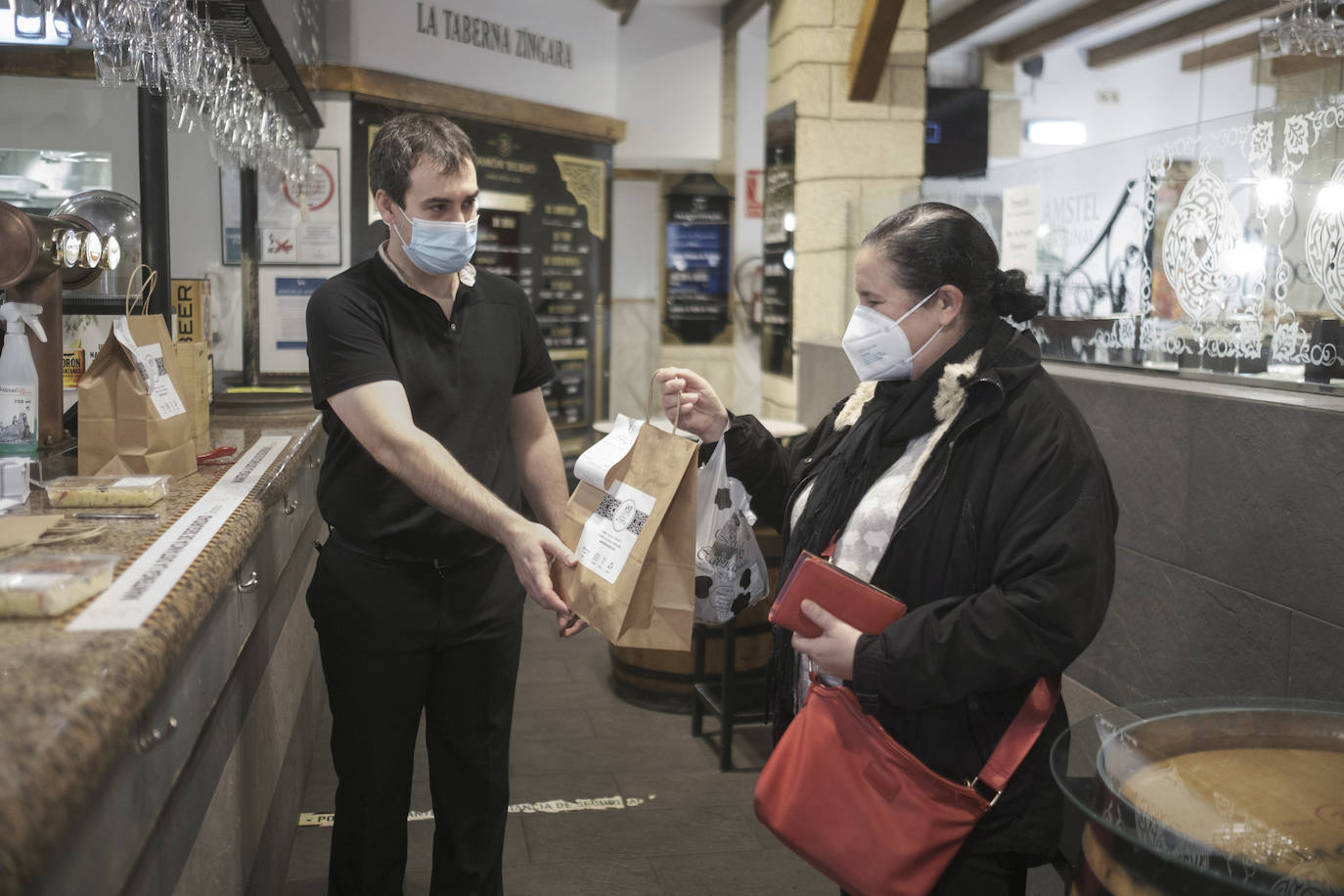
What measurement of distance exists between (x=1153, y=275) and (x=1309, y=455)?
103 cm

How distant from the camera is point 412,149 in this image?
226cm

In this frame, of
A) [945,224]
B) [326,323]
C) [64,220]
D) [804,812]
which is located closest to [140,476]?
[326,323]

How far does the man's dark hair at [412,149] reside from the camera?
88.7 inches

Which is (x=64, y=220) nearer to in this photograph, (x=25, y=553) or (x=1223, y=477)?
(x=25, y=553)

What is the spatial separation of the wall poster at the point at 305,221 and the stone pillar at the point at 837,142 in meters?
2.64

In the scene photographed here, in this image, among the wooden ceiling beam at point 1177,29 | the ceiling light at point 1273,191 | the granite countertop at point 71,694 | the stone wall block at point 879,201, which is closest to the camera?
the granite countertop at point 71,694

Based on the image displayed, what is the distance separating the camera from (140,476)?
2270 mm

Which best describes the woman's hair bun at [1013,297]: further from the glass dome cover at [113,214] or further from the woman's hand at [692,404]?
the glass dome cover at [113,214]

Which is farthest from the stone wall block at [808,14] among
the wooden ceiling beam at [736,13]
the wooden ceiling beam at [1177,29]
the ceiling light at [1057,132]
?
the ceiling light at [1057,132]

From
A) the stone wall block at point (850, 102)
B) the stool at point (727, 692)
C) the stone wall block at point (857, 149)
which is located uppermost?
the stone wall block at point (850, 102)

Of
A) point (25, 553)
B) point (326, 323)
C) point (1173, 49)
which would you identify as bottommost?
point (25, 553)

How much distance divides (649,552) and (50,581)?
0.94 meters

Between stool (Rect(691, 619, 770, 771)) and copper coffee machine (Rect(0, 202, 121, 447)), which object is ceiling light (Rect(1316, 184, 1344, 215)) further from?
copper coffee machine (Rect(0, 202, 121, 447))

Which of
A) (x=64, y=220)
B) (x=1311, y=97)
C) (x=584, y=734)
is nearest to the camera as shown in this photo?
(x=1311, y=97)
